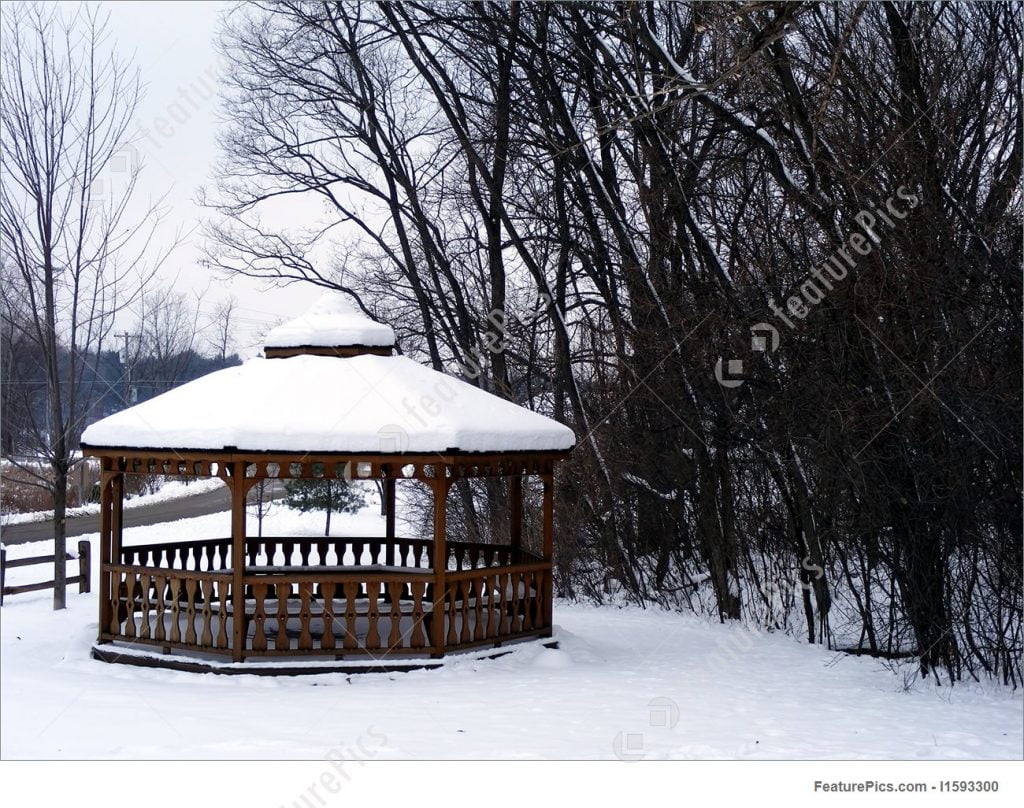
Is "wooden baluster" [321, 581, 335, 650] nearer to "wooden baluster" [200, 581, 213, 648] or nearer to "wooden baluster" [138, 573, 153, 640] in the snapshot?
"wooden baluster" [200, 581, 213, 648]

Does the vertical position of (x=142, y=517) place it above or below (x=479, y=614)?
below

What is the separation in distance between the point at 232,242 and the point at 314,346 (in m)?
12.2

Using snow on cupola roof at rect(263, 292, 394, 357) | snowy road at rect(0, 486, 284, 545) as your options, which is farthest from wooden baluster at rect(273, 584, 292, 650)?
snowy road at rect(0, 486, 284, 545)

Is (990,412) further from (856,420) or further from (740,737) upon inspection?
(740,737)

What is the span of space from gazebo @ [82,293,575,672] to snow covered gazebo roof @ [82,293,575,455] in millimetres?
19

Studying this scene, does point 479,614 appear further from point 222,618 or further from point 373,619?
point 222,618

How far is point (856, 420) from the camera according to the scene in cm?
1041

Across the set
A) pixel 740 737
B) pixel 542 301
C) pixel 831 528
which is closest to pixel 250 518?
pixel 542 301

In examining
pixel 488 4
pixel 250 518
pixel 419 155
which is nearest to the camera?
pixel 488 4

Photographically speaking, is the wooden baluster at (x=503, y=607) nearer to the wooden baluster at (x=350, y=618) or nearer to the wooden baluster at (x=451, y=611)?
the wooden baluster at (x=451, y=611)

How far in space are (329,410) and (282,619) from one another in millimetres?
2087

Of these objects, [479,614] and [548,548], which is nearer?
[479,614]

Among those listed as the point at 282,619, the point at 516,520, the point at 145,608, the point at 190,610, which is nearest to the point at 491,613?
the point at 516,520

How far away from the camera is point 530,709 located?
896 cm
